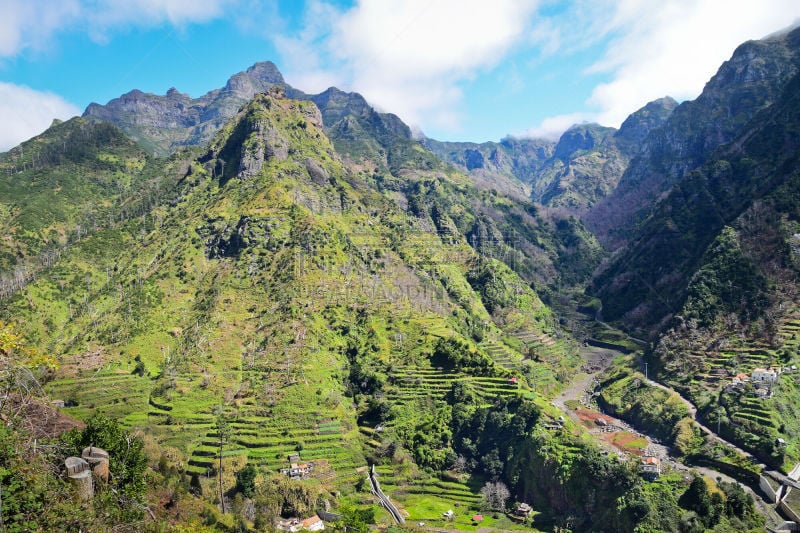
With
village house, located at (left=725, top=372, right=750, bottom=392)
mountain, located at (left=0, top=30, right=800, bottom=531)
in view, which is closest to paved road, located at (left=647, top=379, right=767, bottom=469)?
mountain, located at (left=0, top=30, right=800, bottom=531)

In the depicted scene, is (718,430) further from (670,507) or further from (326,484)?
(326,484)

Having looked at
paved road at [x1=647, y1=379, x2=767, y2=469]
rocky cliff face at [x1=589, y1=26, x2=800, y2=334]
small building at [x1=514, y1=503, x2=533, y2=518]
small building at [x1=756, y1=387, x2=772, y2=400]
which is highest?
rocky cliff face at [x1=589, y1=26, x2=800, y2=334]

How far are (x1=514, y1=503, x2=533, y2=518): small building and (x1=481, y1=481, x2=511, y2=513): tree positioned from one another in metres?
1.87

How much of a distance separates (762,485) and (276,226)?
95.8 m

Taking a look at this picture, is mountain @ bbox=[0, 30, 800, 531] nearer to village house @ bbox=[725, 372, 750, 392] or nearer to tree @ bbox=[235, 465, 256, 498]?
tree @ bbox=[235, 465, 256, 498]

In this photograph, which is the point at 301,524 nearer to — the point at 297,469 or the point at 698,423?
the point at 297,469

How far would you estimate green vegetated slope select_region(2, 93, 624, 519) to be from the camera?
7525 centimetres

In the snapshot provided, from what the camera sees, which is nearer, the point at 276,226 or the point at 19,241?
the point at 276,226

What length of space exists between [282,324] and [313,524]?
134 ft

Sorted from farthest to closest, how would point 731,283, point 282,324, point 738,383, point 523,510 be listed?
point 731,283 → point 282,324 → point 738,383 → point 523,510

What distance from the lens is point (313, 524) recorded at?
57125mm

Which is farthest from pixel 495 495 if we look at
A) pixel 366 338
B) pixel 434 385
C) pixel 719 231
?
pixel 719 231

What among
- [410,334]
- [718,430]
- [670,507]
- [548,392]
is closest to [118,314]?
[410,334]

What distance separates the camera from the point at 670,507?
2148 inches
